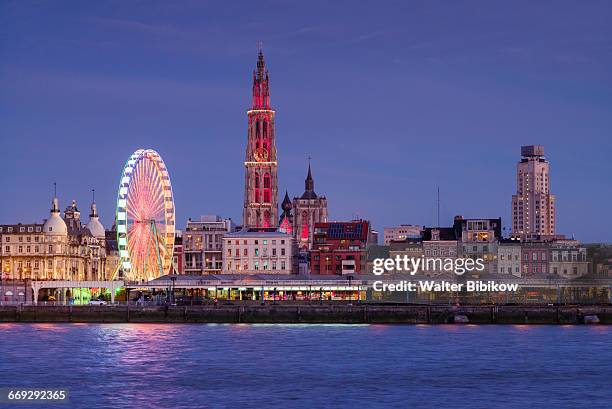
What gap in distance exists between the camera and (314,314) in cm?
16150

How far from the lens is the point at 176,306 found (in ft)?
554

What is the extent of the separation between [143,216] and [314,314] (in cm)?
2646

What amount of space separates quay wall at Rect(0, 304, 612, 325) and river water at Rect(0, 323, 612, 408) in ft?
41.1

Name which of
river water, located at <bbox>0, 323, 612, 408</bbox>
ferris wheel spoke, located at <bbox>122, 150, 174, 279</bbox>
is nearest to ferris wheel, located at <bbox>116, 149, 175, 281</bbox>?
ferris wheel spoke, located at <bbox>122, 150, 174, 279</bbox>

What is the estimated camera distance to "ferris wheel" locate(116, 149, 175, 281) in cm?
16562

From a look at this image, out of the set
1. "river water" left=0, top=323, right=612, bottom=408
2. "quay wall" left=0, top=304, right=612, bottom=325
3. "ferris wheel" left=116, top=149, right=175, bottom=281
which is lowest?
"river water" left=0, top=323, right=612, bottom=408

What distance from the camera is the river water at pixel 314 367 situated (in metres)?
84.6

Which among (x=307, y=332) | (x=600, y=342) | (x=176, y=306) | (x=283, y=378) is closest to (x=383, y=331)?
(x=307, y=332)

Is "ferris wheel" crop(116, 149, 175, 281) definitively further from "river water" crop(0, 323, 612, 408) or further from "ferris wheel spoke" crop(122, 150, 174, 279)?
"river water" crop(0, 323, 612, 408)

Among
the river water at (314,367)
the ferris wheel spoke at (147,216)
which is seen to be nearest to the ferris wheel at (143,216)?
the ferris wheel spoke at (147,216)

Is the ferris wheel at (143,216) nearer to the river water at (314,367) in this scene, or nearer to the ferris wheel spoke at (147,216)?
the ferris wheel spoke at (147,216)

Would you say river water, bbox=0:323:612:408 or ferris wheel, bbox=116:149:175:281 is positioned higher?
ferris wheel, bbox=116:149:175:281

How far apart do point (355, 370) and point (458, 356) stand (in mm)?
14063

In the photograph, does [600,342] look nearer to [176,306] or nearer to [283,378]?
[283,378]
